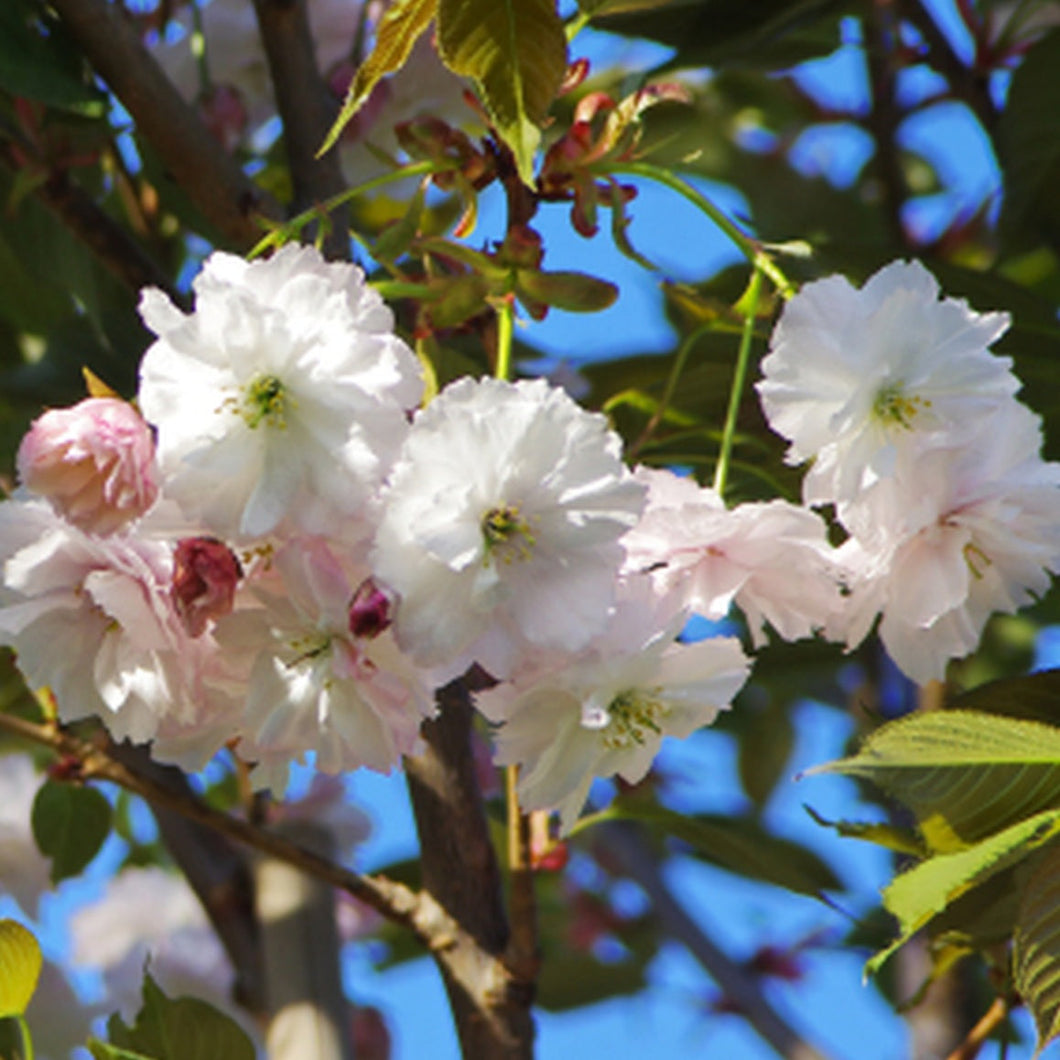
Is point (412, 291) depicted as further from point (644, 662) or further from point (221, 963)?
point (221, 963)

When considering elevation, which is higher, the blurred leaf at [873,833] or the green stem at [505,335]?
the green stem at [505,335]

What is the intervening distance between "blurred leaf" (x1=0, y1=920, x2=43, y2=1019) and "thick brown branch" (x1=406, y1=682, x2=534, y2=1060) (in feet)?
0.87

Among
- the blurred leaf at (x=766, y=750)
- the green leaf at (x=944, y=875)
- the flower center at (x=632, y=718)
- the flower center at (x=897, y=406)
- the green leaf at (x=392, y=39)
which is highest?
the green leaf at (x=392, y=39)

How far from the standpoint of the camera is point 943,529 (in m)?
0.72

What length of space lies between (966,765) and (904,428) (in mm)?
156

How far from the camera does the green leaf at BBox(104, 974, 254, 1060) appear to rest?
782mm

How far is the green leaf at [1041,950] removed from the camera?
0.60m

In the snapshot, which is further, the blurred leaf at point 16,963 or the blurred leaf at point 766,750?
the blurred leaf at point 766,750

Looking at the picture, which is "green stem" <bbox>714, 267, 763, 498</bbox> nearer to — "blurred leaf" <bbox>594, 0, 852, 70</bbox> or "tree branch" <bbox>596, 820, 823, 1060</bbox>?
"blurred leaf" <bbox>594, 0, 852, 70</bbox>

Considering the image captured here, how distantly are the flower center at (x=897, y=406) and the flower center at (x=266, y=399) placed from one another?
0.82 ft

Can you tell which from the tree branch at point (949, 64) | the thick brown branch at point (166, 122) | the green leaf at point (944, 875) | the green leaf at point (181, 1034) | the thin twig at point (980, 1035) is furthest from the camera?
the tree branch at point (949, 64)

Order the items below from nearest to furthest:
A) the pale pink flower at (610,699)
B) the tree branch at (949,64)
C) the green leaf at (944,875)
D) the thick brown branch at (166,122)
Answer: the green leaf at (944,875) < the pale pink flower at (610,699) < the thick brown branch at (166,122) < the tree branch at (949,64)

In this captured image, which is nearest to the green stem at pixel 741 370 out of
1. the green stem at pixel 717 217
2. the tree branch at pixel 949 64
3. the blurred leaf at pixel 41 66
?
the green stem at pixel 717 217

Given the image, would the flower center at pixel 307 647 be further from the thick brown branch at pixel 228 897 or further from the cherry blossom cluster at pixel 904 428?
the thick brown branch at pixel 228 897
